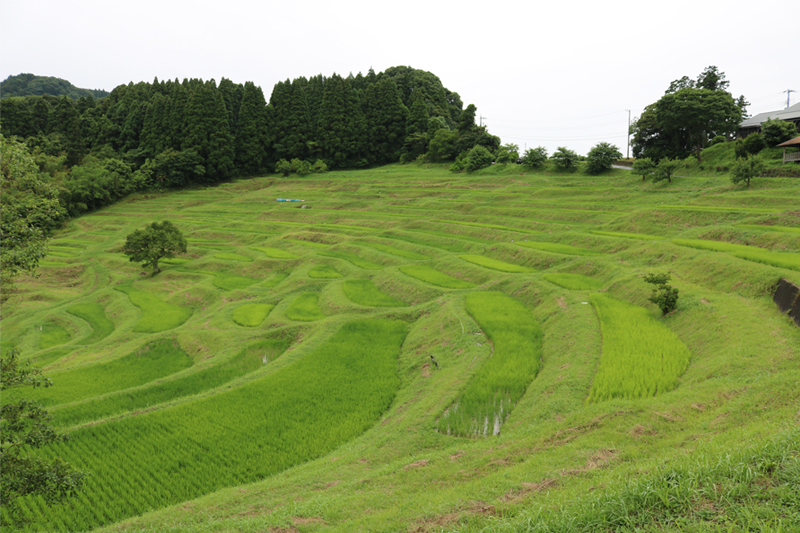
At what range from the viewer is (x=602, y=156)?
42656 mm

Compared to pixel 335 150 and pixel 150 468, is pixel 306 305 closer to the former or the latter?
pixel 150 468

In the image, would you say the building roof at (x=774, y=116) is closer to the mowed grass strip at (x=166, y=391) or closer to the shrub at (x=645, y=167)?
the shrub at (x=645, y=167)

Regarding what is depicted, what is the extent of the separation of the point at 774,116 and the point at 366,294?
51748 mm

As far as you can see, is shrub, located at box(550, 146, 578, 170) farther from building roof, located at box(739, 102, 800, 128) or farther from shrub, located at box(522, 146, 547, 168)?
building roof, located at box(739, 102, 800, 128)

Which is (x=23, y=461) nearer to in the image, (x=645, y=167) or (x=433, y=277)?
(x=433, y=277)

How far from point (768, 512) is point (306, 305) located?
20738mm

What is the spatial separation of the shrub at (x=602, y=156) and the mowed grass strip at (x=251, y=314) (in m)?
35.8

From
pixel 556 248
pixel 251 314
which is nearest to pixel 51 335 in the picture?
pixel 251 314

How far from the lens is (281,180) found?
210ft

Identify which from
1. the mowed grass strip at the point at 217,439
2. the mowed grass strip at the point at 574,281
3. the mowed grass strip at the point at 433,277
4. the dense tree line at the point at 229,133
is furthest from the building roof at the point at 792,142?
the dense tree line at the point at 229,133

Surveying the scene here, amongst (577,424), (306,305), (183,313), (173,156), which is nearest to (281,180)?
(173,156)

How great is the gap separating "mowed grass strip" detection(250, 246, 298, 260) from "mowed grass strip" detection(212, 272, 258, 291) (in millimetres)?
3308

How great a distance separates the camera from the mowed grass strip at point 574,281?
18483 millimetres

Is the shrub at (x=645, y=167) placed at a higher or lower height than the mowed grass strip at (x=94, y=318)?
higher
